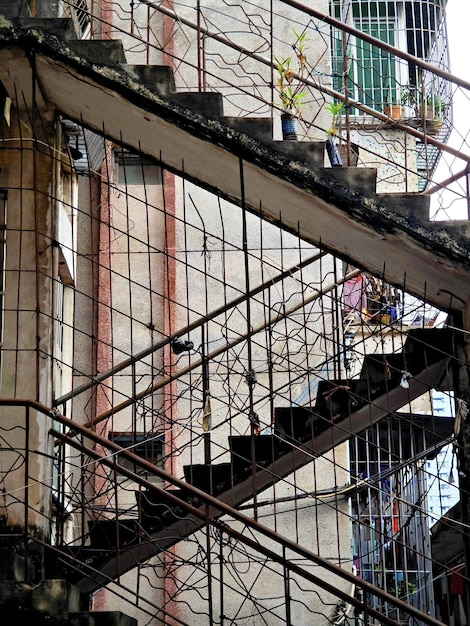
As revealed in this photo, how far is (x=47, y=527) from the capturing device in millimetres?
8078

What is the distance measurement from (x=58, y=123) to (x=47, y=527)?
3200 mm

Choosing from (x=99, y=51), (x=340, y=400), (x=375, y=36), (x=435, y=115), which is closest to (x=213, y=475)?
(x=340, y=400)

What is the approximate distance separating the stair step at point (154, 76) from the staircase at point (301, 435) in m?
2.68

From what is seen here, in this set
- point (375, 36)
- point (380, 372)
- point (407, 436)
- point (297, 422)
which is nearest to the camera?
point (297, 422)

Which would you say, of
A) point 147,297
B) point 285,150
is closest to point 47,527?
point 285,150

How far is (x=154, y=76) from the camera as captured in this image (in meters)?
7.97

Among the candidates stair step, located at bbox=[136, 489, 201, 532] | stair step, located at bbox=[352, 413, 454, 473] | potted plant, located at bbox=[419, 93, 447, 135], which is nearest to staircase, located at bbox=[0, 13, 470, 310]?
stair step, located at bbox=[136, 489, 201, 532]

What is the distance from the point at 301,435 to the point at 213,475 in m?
0.79

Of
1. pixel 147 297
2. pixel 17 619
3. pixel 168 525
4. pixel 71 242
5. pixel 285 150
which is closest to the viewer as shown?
pixel 17 619

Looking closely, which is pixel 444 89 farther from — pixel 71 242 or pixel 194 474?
pixel 194 474

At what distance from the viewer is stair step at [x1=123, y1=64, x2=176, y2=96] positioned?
7914mm

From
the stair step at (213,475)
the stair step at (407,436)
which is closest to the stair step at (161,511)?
the stair step at (213,475)

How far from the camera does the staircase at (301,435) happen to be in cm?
860

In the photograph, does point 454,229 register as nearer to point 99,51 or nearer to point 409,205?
point 409,205
